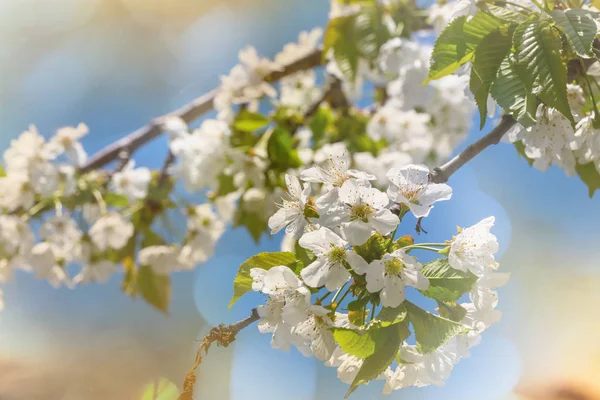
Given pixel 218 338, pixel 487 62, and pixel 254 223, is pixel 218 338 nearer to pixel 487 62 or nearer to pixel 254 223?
pixel 487 62

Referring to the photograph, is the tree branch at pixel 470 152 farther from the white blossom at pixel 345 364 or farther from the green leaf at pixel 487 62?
the white blossom at pixel 345 364

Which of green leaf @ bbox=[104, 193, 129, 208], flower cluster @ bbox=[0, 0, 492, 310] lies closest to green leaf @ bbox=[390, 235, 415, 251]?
flower cluster @ bbox=[0, 0, 492, 310]

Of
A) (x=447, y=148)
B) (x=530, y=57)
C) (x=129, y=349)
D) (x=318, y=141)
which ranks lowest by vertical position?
(x=447, y=148)

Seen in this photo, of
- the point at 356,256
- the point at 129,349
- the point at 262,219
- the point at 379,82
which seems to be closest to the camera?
the point at 356,256

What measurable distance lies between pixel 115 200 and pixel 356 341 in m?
0.63

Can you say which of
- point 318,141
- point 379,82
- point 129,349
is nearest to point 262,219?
point 318,141

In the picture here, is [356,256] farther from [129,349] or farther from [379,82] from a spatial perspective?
[129,349]

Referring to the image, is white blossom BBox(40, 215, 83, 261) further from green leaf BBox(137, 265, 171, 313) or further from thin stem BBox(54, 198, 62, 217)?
green leaf BBox(137, 265, 171, 313)

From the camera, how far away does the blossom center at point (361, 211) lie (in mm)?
306

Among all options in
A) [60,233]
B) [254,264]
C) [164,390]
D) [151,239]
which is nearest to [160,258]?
[151,239]

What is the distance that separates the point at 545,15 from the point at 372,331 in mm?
249

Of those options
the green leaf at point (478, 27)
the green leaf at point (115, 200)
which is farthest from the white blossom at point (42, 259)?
the green leaf at point (478, 27)

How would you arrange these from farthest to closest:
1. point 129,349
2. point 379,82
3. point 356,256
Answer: point 129,349 < point 379,82 < point 356,256

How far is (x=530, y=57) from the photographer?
0.34m
